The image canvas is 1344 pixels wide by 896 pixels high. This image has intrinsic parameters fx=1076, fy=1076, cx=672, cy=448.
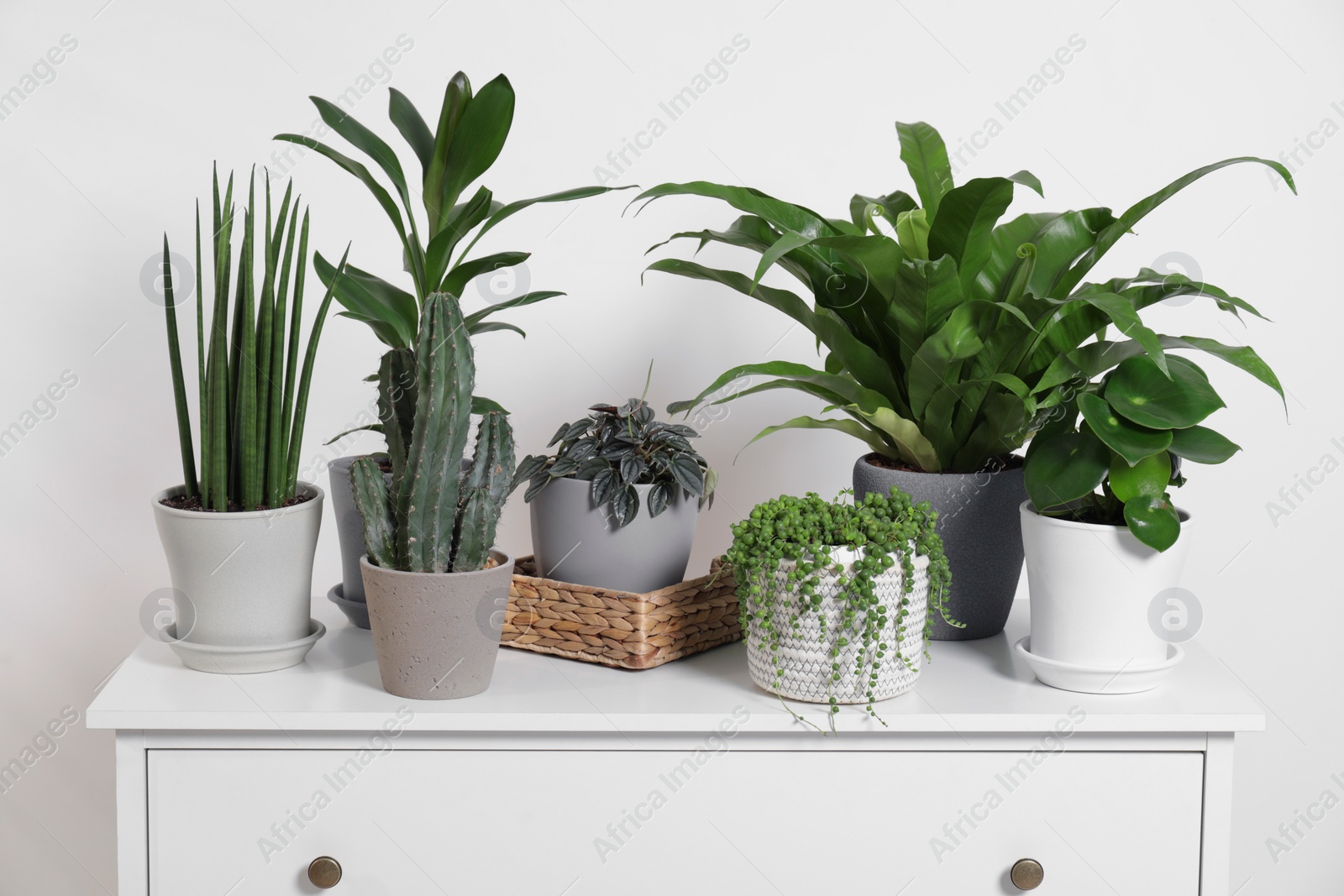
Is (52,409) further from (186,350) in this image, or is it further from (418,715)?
(418,715)

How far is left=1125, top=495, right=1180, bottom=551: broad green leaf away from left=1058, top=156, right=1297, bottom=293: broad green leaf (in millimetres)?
232

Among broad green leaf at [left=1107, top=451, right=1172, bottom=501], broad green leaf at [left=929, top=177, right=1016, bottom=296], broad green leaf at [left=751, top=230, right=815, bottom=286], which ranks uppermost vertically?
broad green leaf at [left=929, top=177, right=1016, bottom=296]

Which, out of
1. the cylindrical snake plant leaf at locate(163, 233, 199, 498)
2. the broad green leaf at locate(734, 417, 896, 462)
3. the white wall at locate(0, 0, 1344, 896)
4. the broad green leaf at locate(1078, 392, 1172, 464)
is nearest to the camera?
the broad green leaf at locate(1078, 392, 1172, 464)

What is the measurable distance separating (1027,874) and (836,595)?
0.33 m

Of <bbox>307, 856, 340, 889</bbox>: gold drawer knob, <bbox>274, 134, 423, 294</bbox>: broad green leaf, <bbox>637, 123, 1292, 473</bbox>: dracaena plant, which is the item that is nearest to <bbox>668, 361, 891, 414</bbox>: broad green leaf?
<bbox>637, 123, 1292, 473</bbox>: dracaena plant

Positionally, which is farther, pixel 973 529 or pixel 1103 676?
pixel 973 529

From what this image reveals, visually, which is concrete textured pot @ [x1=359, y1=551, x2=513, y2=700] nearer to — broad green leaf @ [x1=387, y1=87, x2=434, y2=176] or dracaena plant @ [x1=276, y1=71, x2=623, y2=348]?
dracaena plant @ [x1=276, y1=71, x2=623, y2=348]

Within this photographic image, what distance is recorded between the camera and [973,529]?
3.82 ft

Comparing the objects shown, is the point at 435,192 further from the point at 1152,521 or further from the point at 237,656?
the point at 1152,521

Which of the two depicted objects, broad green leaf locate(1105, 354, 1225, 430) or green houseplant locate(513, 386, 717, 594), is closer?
broad green leaf locate(1105, 354, 1225, 430)

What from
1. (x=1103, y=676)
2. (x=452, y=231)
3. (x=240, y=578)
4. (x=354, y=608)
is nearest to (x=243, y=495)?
(x=240, y=578)

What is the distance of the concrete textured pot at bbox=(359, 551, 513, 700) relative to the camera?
99cm

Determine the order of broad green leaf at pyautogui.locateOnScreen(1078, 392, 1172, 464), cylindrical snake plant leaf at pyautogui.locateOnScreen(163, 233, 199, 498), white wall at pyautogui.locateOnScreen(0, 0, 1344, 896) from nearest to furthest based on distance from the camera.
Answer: broad green leaf at pyautogui.locateOnScreen(1078, 392, 1172, 464), cylindrical snake plant leaf at pyautogui.locateOnScreen(163, 233, 199, 498), white wall at pyautogui.locateOnScreen(0, 0, 1344, 896)

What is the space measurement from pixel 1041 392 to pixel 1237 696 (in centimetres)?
35
